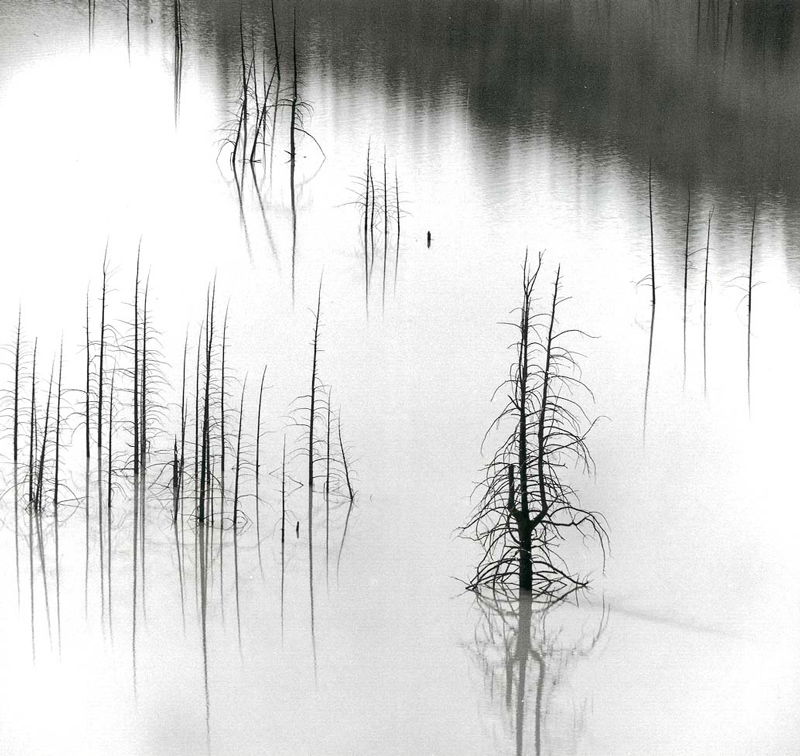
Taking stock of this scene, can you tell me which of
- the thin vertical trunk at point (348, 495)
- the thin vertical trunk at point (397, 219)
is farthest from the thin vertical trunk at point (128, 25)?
the thin vertical trunk at point (348, 495)

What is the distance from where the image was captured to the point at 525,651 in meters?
8.21

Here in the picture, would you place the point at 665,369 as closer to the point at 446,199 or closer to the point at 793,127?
the point at 446,199

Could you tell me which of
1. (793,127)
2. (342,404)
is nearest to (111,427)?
(342,404)

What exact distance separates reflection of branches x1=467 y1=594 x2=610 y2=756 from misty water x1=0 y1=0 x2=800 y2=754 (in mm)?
20

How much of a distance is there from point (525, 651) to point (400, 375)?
142 inches

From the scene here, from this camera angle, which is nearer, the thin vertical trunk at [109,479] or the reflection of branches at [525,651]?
the reflection of branches at [525,651]

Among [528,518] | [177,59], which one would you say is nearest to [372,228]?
[177,59]

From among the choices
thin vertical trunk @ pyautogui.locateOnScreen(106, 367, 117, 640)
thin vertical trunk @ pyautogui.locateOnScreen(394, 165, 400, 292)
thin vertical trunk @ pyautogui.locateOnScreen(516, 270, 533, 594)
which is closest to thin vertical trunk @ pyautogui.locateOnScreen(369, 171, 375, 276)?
thin vertical trunk @ pyautogui.locateOnScreen(394, 165, 400, 292)

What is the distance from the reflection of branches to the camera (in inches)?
303

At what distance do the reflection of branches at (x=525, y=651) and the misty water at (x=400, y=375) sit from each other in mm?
20

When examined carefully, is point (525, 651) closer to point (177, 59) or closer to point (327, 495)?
point (327, 495)

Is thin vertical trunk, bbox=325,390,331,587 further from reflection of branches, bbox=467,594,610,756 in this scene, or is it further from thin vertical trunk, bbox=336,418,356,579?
reflection of branches, bbox=467,594,610,756

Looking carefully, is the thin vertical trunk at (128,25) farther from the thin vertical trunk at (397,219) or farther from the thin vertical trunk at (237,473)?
the thin vertical trunk at (237,473)

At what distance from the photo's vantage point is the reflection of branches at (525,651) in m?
7.70
